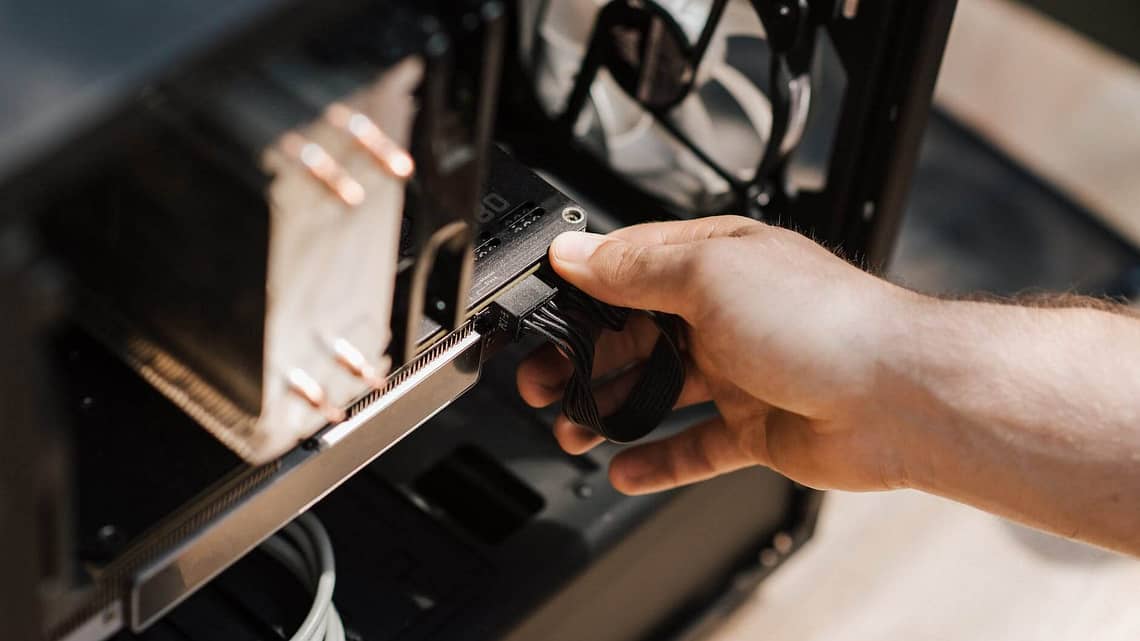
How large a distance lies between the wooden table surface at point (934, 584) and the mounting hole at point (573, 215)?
1.27 ft

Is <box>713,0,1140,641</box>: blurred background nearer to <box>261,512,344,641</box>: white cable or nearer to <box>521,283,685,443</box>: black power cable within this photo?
<box>521,283,685,443</box>: black power cable

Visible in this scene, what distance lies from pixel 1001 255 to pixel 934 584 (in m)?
0.37

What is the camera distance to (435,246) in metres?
0.52

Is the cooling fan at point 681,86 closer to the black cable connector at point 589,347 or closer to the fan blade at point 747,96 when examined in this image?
the fan blade at point 747,96

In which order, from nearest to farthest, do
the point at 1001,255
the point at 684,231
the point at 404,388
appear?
the point at 404,388 → the point at 684,231 → the point at 1001,255

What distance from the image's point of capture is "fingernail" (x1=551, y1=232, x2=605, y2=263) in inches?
25.6

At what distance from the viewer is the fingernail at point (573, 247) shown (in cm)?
65

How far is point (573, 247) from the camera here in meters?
0.65

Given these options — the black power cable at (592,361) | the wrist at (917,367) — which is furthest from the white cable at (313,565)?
the wrist at (917,367)

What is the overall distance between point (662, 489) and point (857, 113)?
23cm

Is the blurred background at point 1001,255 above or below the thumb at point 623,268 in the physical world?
below

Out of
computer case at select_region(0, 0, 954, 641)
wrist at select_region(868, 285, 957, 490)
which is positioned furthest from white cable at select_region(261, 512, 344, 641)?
wrist at select_region(868, 285, 957, 490)

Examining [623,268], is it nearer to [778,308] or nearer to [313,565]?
[778,308]

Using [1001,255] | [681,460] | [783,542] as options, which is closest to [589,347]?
[681,460]
